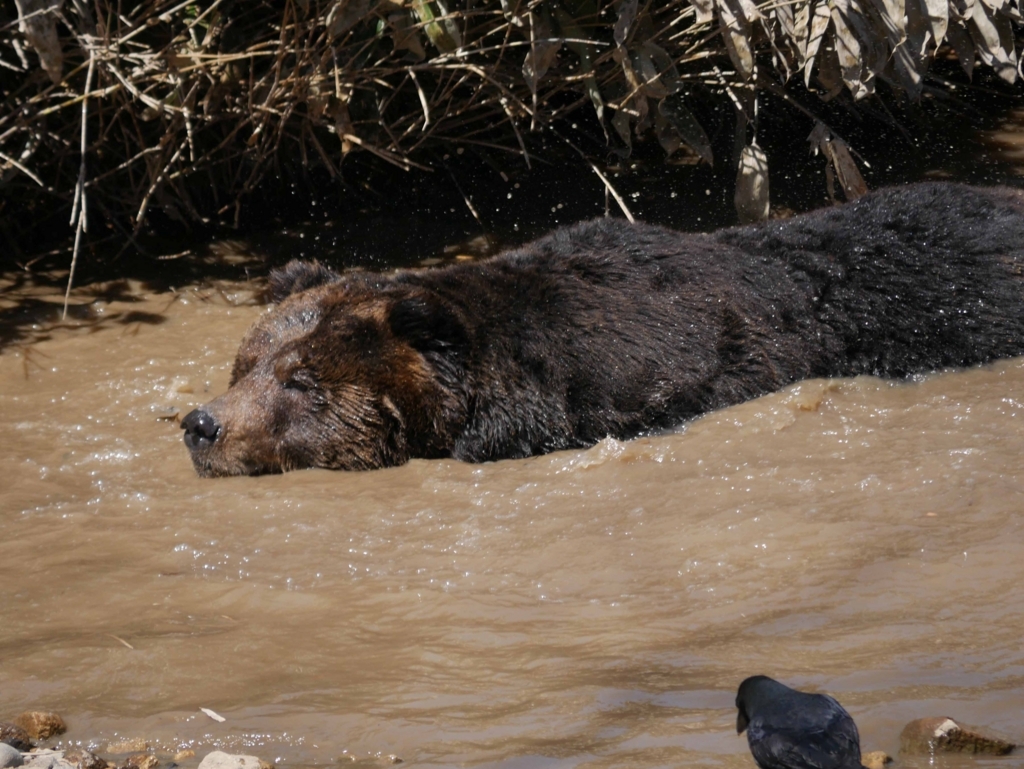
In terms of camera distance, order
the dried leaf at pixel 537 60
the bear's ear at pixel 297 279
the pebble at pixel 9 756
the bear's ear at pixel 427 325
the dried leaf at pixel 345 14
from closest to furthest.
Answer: the pebble at pixel 9 756 → the bear's ear at pixel 427 325 → the bear's ear at pixel 297 279 → the dried leaf at pixel 345 14 → the dried leaf at pixel 537 60

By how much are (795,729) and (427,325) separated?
2.98m

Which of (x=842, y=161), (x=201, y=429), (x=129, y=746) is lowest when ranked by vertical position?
(x=129, y=746)

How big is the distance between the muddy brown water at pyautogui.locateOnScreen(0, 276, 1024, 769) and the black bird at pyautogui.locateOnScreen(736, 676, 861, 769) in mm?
69

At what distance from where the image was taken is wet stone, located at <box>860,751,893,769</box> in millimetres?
2529

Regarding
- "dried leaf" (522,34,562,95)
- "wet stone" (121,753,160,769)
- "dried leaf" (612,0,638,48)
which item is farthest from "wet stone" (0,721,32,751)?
"dried leaf" (612,0,638,48)

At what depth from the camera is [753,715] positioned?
2.64 metres

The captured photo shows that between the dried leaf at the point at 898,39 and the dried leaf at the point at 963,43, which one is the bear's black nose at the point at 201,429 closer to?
the dried leaf at the point at 898,39

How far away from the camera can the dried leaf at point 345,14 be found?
6.39 metres

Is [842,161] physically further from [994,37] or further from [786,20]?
[994,37]

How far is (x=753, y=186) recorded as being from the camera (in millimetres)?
7523

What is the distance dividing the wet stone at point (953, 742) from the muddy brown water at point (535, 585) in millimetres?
39

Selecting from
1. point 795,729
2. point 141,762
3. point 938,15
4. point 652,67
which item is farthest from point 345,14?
point 795,729

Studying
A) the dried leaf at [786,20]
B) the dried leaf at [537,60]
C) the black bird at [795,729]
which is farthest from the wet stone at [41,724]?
the dried leaf at [786,20]

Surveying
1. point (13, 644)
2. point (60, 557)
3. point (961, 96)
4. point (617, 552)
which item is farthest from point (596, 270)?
point (961, 96)
